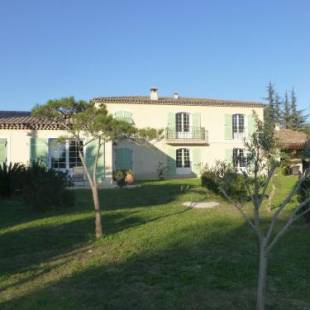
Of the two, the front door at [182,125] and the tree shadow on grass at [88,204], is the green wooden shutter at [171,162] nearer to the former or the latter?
the front door at [182,125]

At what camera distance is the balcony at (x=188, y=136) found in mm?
30250

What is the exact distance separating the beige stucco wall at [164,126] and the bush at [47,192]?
1453 centimetres

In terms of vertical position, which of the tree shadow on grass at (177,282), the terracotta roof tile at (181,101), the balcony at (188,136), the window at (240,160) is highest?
the terracotta roof tile at (181,101)

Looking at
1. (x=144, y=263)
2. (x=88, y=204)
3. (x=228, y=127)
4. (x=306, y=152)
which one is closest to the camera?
(x=306, y=152)

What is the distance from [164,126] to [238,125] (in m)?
5.37

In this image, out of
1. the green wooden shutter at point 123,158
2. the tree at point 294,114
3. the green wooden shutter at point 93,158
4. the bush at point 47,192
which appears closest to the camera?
the bush at point 47,192

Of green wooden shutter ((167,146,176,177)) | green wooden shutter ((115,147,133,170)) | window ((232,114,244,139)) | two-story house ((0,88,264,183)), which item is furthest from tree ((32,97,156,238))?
window ((232,114,244,139))

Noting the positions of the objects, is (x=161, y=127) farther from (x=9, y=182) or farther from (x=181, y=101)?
(x=9, y=182)

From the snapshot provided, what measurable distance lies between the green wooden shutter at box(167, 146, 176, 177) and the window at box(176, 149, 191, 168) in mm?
363

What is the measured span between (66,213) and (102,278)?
6.51 metres

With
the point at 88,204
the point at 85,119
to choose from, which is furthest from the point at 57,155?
Result: the point at 85,119

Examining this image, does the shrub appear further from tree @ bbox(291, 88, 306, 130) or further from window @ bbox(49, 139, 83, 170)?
tree @ bbox(291, 88, 306, 130)

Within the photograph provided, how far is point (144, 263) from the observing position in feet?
22.5

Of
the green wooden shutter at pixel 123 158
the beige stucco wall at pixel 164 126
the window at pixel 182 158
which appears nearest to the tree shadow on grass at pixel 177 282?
the green wooden shutter at pixel 123 158
